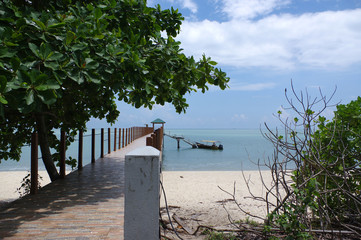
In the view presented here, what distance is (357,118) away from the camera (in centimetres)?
529

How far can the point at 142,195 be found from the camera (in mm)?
2609

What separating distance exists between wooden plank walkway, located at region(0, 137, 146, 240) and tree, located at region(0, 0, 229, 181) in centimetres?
162

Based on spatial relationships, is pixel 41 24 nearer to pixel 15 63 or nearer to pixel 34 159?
pixel 15 63

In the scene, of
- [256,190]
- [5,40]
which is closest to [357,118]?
[5,40]

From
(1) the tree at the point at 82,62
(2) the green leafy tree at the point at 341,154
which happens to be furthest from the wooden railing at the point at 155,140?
(2) the green leafy tree at the point at 341,154

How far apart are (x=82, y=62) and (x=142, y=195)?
2729 mm

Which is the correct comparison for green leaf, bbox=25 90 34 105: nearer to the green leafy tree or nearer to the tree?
the tree

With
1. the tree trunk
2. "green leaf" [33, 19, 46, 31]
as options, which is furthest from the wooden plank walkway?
"green leaf" [33, 19, 46, 31]

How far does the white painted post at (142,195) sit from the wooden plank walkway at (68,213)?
1.16m

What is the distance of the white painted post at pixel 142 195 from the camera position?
102 inches

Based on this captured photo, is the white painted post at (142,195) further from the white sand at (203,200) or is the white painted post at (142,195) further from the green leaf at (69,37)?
the green leaf at (69,37)

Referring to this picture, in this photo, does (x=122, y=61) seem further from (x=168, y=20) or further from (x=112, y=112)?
(x=112, y=112)

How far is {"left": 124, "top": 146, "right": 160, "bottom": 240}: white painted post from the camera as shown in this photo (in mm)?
2580

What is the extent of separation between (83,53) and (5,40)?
105 centimetres
